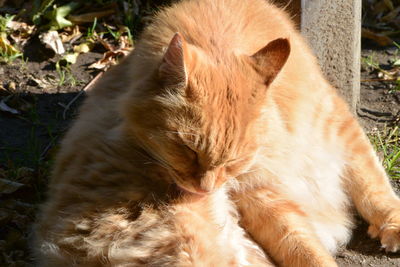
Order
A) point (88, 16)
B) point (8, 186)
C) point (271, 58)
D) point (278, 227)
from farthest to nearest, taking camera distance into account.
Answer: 1. point (88, 16)
2. point (8, 186)
3. point (278, 227)
4. point (271, 58)

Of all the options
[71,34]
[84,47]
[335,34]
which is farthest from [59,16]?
[335,34]

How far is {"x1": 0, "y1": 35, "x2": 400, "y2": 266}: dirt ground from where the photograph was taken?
3.60 metres

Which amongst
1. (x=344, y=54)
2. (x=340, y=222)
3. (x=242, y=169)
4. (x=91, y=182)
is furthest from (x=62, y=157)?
(x=344, y=54)

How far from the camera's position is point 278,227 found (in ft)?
10.9

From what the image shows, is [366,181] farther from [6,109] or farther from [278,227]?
[6,109]

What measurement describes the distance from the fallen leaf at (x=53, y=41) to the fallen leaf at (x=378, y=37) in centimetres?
273

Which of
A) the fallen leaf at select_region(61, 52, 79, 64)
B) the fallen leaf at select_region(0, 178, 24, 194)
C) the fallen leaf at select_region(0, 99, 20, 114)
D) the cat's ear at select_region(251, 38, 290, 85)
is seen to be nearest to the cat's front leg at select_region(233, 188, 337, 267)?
the cat's ear at select_region(251, 38, 290, 85)

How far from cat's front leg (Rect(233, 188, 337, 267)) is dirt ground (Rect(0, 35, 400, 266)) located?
356mm

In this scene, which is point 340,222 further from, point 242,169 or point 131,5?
point 131,5

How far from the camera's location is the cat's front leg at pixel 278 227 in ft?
10.8

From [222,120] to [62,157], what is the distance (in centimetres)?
109

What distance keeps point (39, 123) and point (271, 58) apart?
241 cm

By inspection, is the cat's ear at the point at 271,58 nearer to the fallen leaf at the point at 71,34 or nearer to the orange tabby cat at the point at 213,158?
the orange tabby cat at the point at 213,158

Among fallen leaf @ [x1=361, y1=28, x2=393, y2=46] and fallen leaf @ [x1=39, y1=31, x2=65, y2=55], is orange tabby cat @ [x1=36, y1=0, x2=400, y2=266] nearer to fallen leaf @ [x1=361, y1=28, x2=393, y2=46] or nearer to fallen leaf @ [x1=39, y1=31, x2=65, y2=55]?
fallen leaf @ [x1=39, y1=31, x2=65, y2=55]
